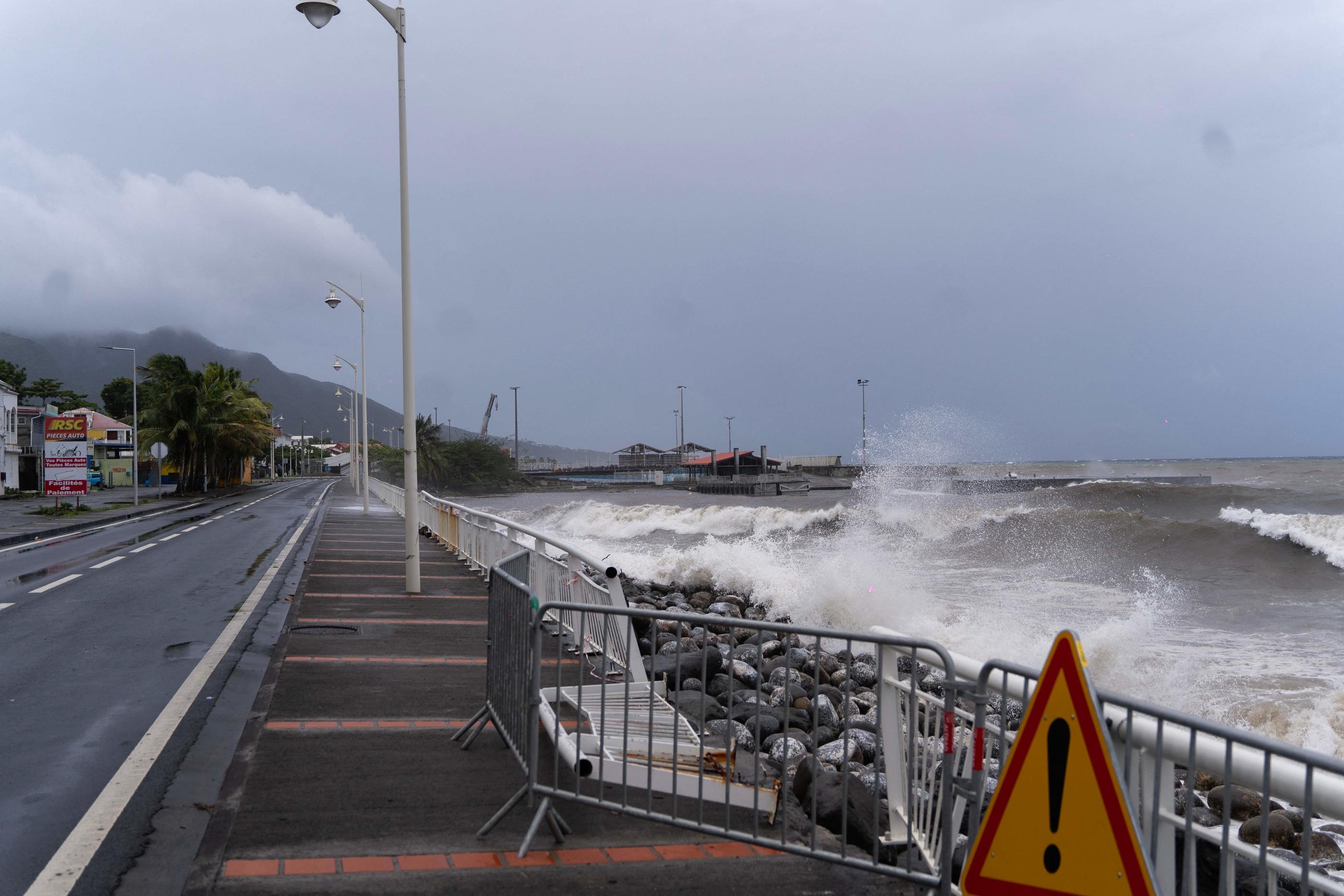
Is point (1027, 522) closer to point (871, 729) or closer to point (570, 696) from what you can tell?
point (871, 729)

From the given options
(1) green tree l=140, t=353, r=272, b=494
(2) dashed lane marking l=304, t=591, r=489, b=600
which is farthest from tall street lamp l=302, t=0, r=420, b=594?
(1) green tree l=140, t=353, r=272, b=494

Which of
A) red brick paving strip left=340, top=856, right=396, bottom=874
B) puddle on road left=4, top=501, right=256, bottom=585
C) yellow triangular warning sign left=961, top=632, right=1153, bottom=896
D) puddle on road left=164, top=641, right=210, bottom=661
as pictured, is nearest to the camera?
yellow triangular warning sign left=961, top=632, right=1153, bottom=896

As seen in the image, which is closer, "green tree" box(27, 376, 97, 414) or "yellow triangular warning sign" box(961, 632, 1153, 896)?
"yellow triangular warning sign" box(961, 632, 1153, 896)

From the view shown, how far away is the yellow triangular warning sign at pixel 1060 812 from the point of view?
8.63 feet

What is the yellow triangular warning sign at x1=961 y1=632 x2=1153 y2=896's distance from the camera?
8.63 feet

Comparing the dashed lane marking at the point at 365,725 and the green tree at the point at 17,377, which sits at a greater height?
the green tree at the point at 17,377

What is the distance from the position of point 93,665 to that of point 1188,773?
29.2ft

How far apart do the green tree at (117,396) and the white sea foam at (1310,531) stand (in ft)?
418

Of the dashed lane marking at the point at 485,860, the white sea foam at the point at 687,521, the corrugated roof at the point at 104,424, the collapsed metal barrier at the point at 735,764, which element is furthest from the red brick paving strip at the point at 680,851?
the corrugated roof at the point at 104,424

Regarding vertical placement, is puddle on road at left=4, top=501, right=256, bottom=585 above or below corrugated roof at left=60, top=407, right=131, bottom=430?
below

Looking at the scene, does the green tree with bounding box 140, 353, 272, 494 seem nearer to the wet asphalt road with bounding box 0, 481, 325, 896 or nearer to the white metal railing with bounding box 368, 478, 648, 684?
the wet asphalt road with bounding box 0, 481, 325, 896

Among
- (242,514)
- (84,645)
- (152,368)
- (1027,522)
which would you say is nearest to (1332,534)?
(1027,522)

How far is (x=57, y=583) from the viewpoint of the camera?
47.2ft

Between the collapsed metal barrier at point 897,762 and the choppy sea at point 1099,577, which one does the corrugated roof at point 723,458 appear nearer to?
the choppy sea at point 1099,577
